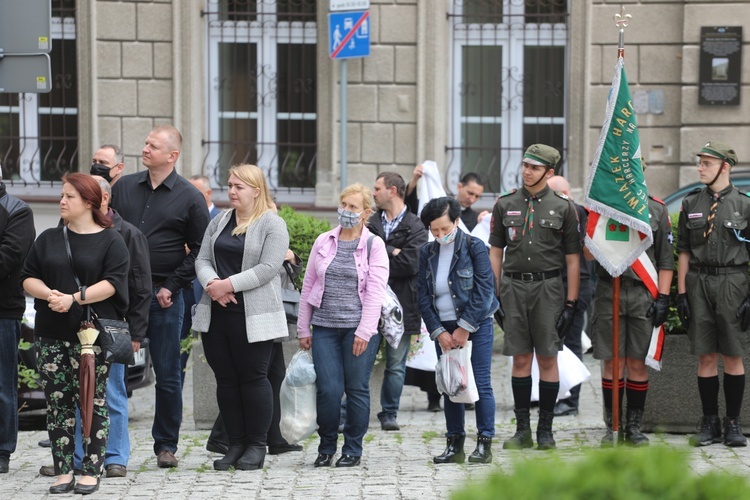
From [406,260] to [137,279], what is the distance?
2590 millimetres

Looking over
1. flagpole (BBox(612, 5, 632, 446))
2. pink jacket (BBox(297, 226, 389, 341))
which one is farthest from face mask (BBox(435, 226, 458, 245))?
flagpole (BBox(612, 5, 632, 446))

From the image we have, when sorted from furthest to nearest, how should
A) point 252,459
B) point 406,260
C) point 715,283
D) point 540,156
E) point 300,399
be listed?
point 406,260, point 715,283, point 540,156, point 300,399, point 252,459

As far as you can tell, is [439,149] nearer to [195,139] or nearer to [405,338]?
[195,139]

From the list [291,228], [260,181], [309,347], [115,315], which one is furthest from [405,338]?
[115,315]

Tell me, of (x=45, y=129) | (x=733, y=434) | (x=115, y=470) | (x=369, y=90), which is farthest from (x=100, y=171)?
(x=45, y=129)

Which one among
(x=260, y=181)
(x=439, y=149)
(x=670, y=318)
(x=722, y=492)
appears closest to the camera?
(x=722, y=492)

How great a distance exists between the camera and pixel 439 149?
49.5ft

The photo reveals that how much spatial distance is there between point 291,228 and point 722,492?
6.81 metres

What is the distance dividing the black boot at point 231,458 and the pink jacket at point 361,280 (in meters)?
0.74

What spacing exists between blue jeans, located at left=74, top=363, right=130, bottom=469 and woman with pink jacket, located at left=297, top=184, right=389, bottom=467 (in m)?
1.09

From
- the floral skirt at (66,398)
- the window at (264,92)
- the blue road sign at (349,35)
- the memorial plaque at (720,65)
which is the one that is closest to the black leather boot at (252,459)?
the floral skirt at (66,398)

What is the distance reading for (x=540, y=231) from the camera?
793cm

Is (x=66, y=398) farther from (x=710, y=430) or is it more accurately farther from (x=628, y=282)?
(x=710, y=430)

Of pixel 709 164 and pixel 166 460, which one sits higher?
pixel 709 164
